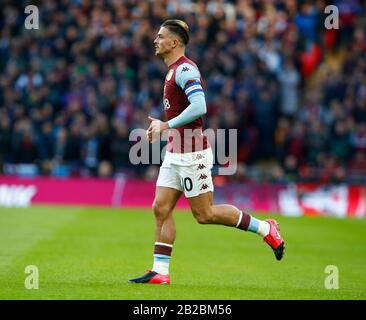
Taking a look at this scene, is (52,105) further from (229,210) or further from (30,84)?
(229,210)

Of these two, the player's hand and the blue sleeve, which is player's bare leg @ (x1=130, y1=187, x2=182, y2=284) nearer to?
the player's hand

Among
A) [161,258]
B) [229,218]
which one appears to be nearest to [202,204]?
[229,218]

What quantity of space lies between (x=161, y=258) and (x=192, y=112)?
163 centimetres

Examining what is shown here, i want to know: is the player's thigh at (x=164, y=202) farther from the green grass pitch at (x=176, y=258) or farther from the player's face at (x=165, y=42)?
the player's face at (x=165, y=42)

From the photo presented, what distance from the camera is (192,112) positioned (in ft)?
32.4

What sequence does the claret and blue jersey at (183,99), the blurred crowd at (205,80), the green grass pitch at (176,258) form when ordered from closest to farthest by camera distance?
the green grass pitch at (176,258) → the claret and blue jersey at (183,99) → the blurred crowd at (205,80)

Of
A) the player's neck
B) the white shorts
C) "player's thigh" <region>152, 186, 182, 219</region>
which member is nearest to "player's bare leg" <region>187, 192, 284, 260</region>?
the white shorts

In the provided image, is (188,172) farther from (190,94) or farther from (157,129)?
(190,94)

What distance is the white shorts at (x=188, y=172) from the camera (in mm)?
10188

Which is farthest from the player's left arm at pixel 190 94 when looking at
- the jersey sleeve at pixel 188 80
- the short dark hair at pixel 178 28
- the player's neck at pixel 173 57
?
the short dark hair at pixel 178 28

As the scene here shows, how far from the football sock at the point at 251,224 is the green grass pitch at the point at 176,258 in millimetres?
588
